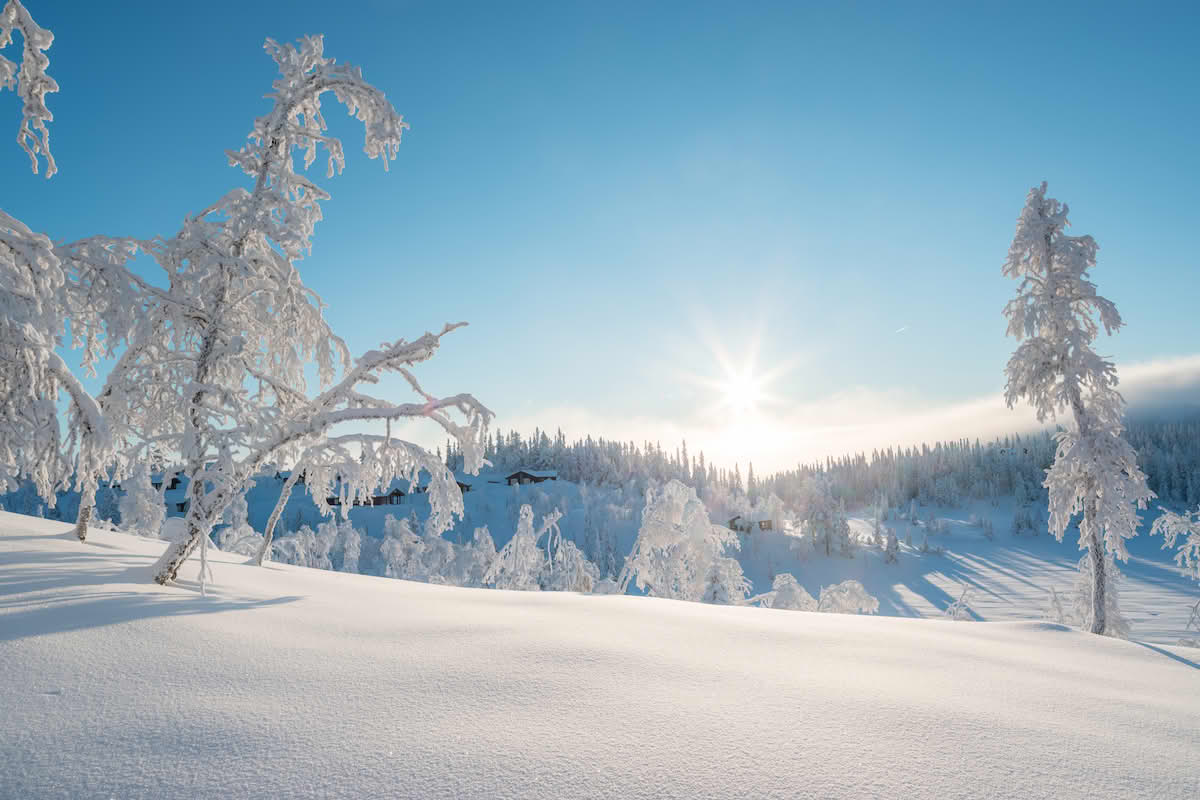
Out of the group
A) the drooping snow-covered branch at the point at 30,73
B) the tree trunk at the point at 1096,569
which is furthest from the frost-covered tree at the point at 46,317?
the tree trunk at the point at 1096,569

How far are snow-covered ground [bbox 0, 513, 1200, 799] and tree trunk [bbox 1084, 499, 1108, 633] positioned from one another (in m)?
11.9

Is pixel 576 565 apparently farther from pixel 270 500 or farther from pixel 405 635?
pixel 270 500

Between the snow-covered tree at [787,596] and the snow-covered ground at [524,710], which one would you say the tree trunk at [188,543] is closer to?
the snow-covered ground at [524,710]

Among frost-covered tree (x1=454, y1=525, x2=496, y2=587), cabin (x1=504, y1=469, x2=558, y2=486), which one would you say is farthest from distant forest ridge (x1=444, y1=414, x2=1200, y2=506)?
frost-covered tree (x1=454, y1=525, x2=496, y2=587)

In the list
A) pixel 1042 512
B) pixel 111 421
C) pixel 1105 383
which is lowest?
pixel 1042 512

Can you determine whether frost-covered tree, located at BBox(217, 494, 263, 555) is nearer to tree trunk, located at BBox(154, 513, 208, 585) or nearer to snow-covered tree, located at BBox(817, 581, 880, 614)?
tree trunk, located at BBox(154, 513, 208, 585)

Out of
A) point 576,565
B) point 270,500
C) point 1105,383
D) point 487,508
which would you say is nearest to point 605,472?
point 487,508

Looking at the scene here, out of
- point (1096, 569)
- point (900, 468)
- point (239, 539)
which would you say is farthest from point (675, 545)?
point (900, 468)

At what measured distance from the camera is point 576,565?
28.4m

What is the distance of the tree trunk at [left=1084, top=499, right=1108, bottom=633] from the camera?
1405 centimetres

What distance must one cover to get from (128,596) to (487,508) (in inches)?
4378

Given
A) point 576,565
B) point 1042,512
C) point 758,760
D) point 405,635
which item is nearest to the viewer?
point 758,760

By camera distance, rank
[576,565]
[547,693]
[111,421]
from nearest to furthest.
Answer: [547,693], [111,421], [576,565]

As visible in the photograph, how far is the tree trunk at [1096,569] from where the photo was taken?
14.1 m
